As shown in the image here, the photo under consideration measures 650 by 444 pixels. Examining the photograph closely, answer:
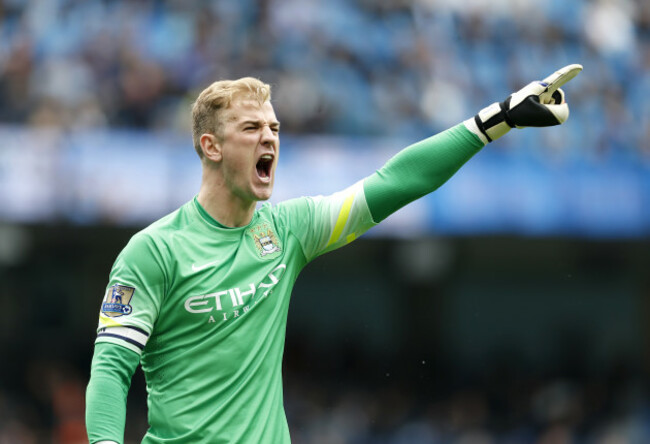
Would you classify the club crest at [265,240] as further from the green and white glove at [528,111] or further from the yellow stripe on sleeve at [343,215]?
the green and white glove at [528,111]

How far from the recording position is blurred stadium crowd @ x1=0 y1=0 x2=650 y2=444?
42.4 ft

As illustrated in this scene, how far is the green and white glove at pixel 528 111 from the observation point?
4.05 meters

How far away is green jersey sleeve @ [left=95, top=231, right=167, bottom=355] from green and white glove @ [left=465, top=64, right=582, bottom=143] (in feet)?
4.54

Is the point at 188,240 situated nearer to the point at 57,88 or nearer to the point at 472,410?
the point at 57,88

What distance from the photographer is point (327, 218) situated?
424cm

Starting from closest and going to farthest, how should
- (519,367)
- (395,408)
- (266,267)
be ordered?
1. (266,267)
2. (395,408)
3. (519,367)

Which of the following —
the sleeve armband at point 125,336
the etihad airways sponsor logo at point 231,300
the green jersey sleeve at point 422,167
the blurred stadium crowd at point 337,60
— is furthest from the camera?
the blurred stadium crowd at point 337,60

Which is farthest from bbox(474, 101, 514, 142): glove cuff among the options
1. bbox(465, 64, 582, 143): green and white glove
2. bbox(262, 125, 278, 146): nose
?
bbox(262, 125, 278, 146): nose

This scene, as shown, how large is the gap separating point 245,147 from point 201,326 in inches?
28.2

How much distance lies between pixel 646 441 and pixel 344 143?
6.22m

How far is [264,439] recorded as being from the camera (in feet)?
12.6

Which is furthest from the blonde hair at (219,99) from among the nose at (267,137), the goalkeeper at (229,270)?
the nose at (267,137)

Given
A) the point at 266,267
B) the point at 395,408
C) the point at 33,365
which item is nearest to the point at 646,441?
the point at 395,408

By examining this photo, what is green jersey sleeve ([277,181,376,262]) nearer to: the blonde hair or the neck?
the neck
